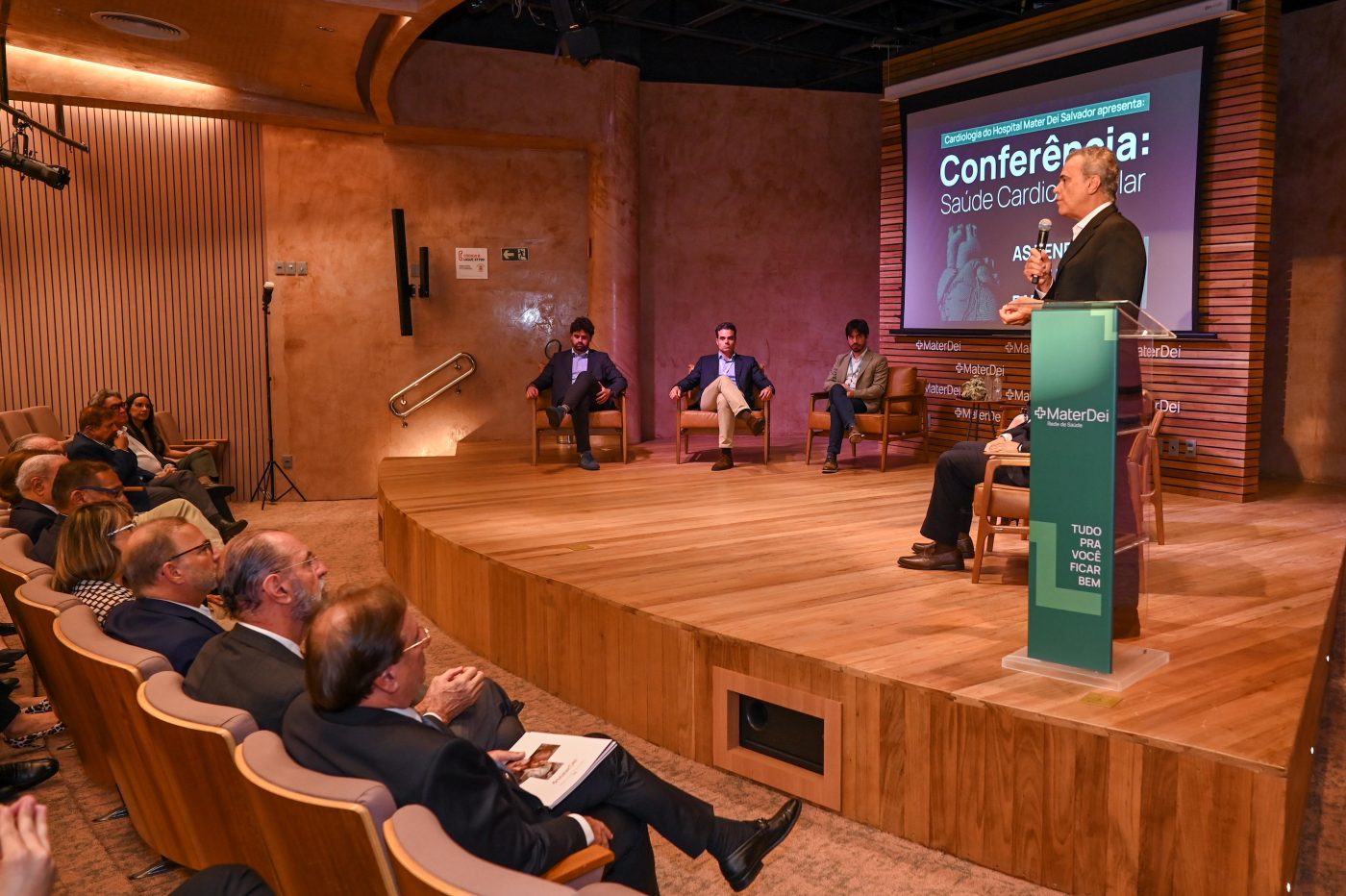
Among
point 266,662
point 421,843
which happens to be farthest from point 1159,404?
point 421,843

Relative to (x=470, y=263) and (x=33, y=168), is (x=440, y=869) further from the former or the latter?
(x=470, y=263)

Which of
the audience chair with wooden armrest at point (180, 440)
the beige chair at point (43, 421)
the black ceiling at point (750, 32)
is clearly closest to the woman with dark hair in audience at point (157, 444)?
the audience chair with wooden armrest at point (180, 440)

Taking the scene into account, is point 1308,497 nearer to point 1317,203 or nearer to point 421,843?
point 1317,203

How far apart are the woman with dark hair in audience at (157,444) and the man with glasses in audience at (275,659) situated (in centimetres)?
478

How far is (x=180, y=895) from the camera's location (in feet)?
5.45

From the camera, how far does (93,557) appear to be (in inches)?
128

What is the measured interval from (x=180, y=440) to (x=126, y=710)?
22.8 ft

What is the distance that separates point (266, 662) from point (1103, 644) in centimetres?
215

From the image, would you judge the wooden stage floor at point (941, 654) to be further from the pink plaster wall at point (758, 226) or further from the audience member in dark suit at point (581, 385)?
the pink plaster wall at point (758, 226)

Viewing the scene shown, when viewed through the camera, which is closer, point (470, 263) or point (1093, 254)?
point (1093, 254)

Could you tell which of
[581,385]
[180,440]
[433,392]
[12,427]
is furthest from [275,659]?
[433,392]

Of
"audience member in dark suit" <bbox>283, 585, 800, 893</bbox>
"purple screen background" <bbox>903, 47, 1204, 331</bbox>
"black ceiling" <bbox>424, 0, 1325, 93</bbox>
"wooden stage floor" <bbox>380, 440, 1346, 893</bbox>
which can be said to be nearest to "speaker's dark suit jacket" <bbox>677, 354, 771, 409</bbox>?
"purple screen background" <bbox>903, 47, 1204, 331</bbox>

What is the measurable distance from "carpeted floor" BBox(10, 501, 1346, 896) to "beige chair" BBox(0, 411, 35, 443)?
12.2 ft

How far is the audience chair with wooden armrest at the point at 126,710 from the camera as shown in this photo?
2182 millimetres
